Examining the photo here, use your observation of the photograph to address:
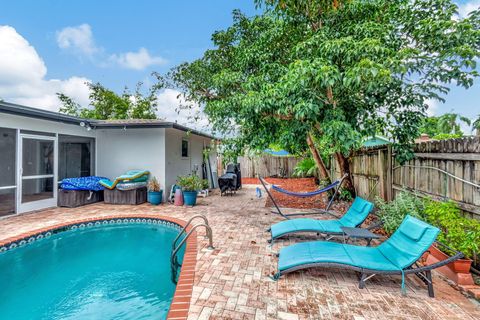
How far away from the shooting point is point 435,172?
14.1ft

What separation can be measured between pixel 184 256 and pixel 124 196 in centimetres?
563

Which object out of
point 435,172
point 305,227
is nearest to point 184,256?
point 305,227

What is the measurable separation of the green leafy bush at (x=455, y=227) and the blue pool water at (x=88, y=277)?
390 centimetres

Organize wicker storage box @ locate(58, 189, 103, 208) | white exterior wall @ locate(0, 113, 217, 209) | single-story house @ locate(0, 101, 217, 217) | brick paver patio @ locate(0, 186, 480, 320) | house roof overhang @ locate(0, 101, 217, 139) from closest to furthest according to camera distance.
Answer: brick paver patio @ locate(0, 186, 480, 320) → house roof overhang @ locate(0, 101, 217, 139) → single-story house @ locate(0, 101, 217, 217) → wicker storage box @ locate(58, 189, 103, 208) → white exterior wall @ locate(0, 113, 217, 209)

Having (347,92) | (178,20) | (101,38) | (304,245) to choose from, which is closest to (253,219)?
(304,245)

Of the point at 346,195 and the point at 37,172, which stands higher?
the point at 37,172

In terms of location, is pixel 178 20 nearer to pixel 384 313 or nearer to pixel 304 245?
pixel 304 245

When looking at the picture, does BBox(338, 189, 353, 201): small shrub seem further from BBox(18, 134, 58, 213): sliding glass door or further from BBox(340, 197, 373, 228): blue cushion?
BBox(18, 134, 58, 213): sliding glass door

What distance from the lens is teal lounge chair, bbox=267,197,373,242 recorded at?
15.0ft

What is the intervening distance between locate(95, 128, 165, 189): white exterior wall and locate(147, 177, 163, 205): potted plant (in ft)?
1.59

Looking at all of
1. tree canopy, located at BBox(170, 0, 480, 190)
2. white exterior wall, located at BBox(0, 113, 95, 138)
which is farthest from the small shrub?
white exterior wall, located at BBox(0, 113, 95, 138)

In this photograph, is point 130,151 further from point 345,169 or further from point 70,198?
point 345,169

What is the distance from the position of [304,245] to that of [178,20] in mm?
10706

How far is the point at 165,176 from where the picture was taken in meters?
9.39
